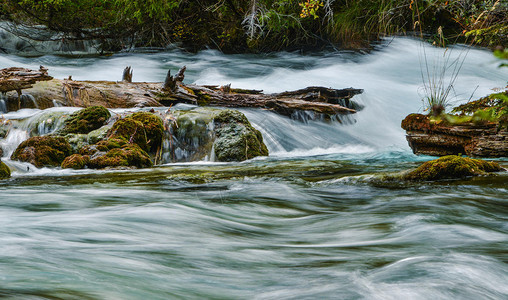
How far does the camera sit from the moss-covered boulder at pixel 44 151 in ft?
23.6

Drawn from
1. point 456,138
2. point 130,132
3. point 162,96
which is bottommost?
point 130,132

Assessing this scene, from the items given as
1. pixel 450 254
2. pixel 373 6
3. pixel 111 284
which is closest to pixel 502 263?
pixel 450 254

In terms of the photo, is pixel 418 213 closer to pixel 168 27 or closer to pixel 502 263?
pixel 502 263

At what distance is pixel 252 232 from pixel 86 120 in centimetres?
579

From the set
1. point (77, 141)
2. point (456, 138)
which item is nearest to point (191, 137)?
point (77, 141)

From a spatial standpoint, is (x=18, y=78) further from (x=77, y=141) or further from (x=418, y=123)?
(x=418, y=123)

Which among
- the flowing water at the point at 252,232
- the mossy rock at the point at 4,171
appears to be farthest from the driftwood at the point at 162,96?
the mossy rock at the point at 4,171

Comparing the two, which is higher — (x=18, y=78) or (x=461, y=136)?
(x=18, y=78)

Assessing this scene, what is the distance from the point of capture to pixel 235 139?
818cm

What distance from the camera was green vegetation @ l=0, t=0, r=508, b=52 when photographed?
51.7ft

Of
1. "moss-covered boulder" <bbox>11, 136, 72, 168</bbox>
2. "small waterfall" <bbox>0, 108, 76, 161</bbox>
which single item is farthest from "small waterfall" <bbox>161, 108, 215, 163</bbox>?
"small waterfall" <bbox>0, 108, 76, 161</bbox>

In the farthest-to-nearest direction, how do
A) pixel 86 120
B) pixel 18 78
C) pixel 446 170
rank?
pixel 18 78, pixel 86 120, pixel 446 170

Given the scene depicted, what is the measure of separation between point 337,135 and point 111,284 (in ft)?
28.7

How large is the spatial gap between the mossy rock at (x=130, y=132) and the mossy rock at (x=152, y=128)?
9 centimetres
